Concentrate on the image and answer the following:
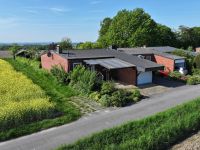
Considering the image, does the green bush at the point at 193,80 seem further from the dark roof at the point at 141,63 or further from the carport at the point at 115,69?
the carport at the point at 115,69

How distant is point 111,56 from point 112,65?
4.60 metres

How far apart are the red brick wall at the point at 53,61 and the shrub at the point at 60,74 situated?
68 centimetres

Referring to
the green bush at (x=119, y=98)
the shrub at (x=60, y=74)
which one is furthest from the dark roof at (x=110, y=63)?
the green bush at (x=119, y=98)

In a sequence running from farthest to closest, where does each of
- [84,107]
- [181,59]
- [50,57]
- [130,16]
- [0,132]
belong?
1. [130,16]
2. [181,59]
3. [50,57]
4. [84,107]
5. [0,132]

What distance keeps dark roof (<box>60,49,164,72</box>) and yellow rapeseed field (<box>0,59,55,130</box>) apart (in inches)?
332

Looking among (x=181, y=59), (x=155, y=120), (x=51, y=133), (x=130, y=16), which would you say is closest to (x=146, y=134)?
(x=155, y=120)

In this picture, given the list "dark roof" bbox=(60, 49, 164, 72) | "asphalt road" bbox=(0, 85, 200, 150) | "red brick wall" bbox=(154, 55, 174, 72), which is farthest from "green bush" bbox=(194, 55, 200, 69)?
"asphalt road" bbox=(0, 85, 200, 150)

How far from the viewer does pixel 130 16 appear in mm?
64562

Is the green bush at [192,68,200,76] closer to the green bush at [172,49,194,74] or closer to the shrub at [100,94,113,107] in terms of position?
the green bush at [172,49,194,74]

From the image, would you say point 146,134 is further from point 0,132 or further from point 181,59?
point 181,59

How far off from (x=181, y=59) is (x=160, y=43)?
2533cm

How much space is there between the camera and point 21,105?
2064 centimetres

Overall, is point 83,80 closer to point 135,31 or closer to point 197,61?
point 197,61

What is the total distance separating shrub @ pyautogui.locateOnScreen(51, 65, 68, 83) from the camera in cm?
3162
